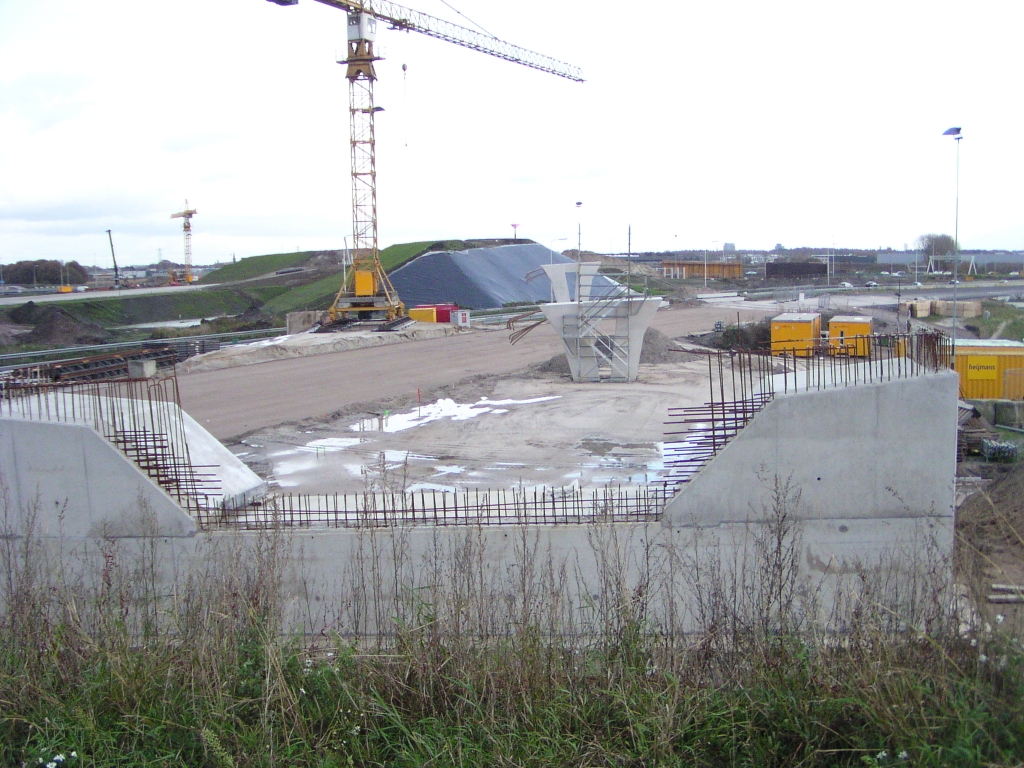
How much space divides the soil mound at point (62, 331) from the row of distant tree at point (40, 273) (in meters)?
51.2

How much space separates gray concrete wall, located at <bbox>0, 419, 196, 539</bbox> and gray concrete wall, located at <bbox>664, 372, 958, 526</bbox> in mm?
6550

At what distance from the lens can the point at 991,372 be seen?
22.8m

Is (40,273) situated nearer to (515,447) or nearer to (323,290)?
(323,290)

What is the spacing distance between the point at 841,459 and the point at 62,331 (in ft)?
146

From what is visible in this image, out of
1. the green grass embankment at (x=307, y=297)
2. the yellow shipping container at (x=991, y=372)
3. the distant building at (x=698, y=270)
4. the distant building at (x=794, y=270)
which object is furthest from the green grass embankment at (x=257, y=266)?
the yellow shipping container at (x=991, y=372)

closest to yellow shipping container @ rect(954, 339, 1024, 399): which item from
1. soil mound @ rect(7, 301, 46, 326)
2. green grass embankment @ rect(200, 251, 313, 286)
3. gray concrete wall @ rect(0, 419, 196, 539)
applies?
gray concrete wall @ rect(0, 419, 196, 539)

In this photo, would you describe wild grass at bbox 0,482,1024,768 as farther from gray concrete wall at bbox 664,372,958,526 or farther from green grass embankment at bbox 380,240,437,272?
green grass embankment at bbox 380,240,437,272

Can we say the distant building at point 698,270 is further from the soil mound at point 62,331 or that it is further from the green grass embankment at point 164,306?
the soil mound at point 62,331

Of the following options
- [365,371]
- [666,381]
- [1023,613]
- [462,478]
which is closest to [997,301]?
[666,381]

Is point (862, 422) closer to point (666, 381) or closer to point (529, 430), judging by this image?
point (529, 430)

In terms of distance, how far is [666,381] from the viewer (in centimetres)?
2816

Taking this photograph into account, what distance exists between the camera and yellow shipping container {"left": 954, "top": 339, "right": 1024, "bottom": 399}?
74.2ft

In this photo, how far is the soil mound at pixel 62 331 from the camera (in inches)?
1678

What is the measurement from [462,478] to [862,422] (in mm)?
8159
